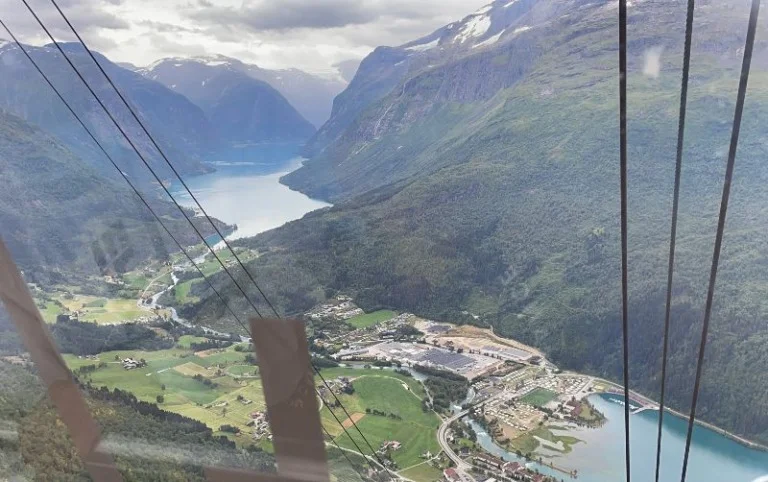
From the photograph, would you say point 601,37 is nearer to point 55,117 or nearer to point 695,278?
point 695,278

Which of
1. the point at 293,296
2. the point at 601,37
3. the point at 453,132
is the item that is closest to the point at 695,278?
the point at 293,296

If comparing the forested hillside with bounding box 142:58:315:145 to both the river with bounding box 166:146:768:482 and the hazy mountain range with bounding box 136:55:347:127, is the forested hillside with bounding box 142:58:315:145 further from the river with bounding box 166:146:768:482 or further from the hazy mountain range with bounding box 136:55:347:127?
the river with bounding box 166:146:768:482

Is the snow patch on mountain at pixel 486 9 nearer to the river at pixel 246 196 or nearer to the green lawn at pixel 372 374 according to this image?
the river at pixel 246 196

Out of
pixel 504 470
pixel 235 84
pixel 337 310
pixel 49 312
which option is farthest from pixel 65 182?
pixel 235 84

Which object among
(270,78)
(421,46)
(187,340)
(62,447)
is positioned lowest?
(187,340)

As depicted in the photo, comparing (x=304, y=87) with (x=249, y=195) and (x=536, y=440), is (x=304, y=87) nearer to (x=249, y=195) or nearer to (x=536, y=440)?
(x=249, y=195)

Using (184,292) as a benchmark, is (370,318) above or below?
below

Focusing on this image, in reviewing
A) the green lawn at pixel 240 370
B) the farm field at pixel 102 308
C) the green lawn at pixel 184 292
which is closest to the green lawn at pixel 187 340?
the farm field at pixel 102 308
